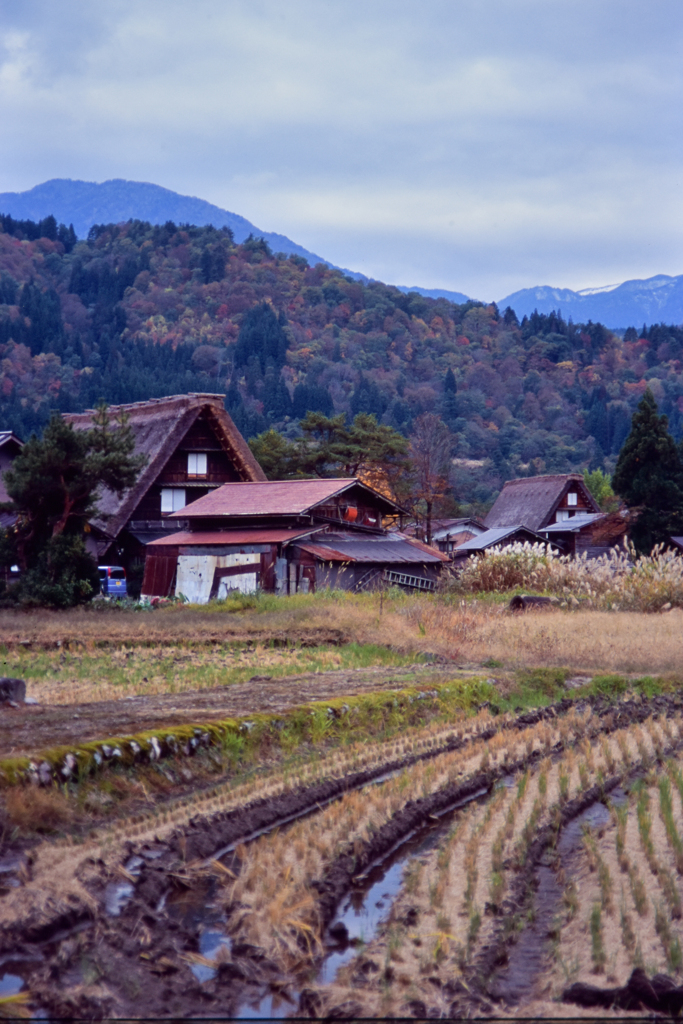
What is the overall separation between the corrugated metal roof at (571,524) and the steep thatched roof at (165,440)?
15224 millimetres

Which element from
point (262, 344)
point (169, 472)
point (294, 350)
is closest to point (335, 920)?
point (169, 472)

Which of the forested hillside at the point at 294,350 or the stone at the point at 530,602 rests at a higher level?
the forested hillside at the point at 294,350

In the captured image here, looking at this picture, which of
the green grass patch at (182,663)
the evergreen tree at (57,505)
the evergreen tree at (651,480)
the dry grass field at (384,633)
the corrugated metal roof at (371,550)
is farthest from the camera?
the evergreen tree at (651,480)

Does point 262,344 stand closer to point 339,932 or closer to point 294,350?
point 294,350

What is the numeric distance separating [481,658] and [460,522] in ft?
109

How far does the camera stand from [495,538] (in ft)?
124

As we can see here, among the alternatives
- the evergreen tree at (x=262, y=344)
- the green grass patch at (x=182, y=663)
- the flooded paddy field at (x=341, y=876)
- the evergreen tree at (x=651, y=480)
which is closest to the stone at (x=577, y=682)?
the green grass patch at (x=182, y=663)

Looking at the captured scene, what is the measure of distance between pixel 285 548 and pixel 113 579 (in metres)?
9.24

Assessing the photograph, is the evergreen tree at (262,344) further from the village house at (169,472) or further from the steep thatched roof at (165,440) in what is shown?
the village house at (169,472)

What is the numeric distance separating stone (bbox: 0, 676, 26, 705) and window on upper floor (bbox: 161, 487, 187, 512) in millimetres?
24314

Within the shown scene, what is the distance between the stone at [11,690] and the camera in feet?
28.1

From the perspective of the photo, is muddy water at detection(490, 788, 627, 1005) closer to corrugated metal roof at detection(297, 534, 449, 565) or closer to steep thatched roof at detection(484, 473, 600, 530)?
corrugated metal roof at detection(297, 534, 449, 565)

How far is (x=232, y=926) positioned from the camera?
431cm

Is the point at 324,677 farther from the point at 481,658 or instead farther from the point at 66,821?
the point at 66,821
